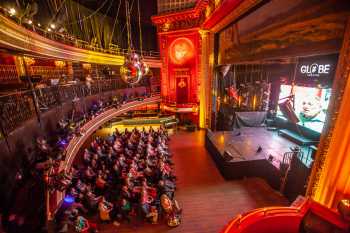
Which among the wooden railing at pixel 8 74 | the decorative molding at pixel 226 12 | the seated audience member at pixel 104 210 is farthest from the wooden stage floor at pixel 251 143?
the wooden railing at pixel 8 74

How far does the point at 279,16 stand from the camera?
4992mm

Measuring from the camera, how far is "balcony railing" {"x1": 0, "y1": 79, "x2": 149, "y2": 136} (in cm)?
422

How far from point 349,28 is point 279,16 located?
2.32 metres

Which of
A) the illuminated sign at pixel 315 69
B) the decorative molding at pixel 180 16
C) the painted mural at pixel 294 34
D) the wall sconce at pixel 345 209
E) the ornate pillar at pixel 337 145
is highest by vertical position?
the decorative molding at pixel 180 16

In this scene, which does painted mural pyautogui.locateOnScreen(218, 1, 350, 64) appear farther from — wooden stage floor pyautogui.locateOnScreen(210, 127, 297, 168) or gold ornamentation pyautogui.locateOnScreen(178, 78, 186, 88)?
gold ornamentation pyautogui.locateOnScreen(178, 78, 186, 88)

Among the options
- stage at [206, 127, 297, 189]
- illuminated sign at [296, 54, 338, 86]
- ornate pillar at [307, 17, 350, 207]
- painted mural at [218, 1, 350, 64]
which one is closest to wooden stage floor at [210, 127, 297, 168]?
stage at [206, 127, 297, 189]

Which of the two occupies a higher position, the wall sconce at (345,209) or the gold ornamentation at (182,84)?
the gold ornamentation at (182,84)

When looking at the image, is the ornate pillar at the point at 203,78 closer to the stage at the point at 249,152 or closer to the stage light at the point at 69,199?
the stage at the point at 249,152

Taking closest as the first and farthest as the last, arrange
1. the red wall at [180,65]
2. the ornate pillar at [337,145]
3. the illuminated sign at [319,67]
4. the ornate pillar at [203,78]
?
the ornate pillar at [337,145]
the illuminated sign at [319,67]
the ornate pillar at [203,78]
the red wall at [180,65]

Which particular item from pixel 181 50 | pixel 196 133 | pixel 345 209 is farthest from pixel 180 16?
pixel 345 209

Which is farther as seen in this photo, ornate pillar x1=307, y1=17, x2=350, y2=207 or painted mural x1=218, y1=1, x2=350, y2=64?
painted mural x1=218, y1=1, x2=350, y2=64

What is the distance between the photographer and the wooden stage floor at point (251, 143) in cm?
748

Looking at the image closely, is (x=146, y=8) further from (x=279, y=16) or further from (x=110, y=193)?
(x=110, y=193)

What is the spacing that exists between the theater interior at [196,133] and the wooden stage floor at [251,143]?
0.30ft
